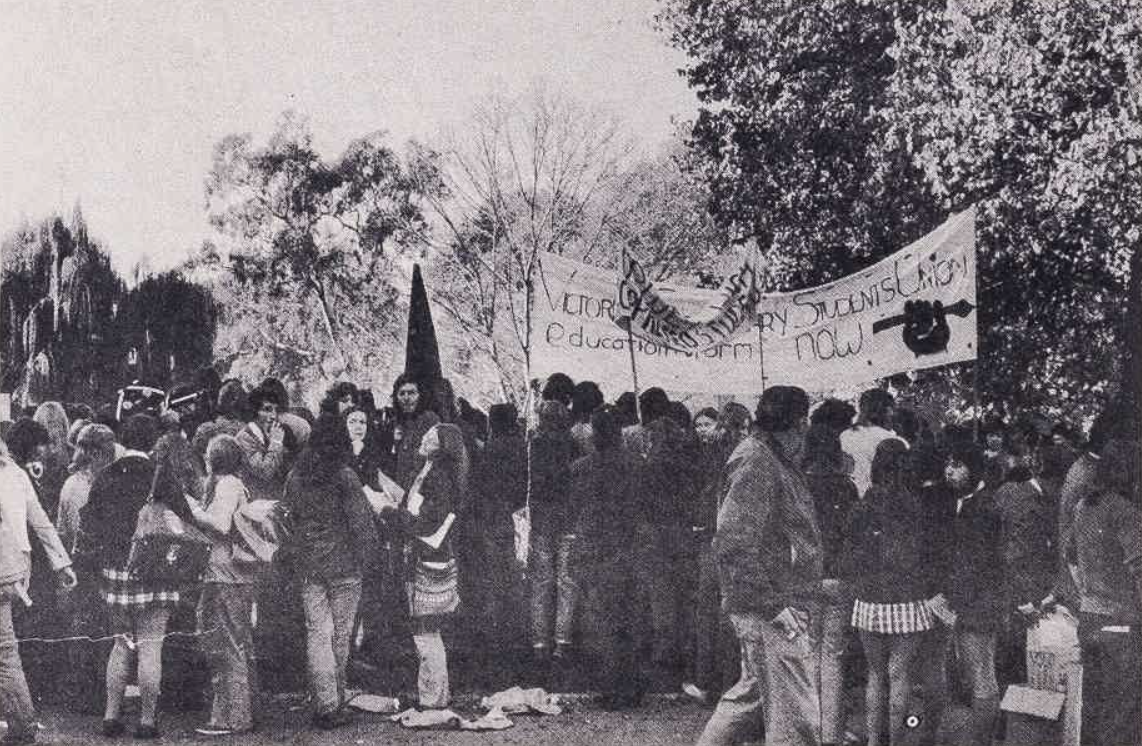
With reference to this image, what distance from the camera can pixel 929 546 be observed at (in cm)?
534

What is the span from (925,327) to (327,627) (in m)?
3.80

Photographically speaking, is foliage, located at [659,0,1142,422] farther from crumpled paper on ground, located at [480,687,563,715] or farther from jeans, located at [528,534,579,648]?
crumpled paper on ground, located at [480,687,563,715]

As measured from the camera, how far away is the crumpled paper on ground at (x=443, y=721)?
20.7 ft

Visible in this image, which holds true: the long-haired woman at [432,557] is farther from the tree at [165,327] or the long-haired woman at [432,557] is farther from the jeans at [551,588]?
the tree at [165,327]

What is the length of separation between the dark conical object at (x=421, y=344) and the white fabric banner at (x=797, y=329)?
777 millimetres

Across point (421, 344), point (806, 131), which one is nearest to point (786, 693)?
point (421, 344)

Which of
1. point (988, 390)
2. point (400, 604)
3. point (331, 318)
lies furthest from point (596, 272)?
point (331, 318)

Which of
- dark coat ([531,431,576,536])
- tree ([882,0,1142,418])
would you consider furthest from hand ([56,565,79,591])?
tree ([882,0,1142,418])

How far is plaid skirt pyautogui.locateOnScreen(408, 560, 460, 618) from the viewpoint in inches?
248

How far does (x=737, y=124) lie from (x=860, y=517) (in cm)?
479

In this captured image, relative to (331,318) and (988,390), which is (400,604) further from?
(331,318)

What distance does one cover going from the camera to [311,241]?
594 inches

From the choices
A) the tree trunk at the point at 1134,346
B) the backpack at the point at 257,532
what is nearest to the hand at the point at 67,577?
the backpack at the point at 257,532

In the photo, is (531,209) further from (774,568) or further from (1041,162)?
(774,568)
